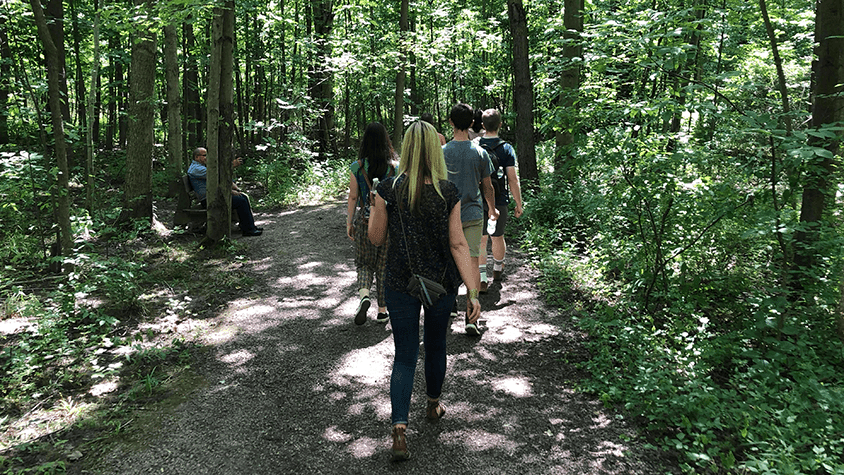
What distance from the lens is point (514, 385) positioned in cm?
436

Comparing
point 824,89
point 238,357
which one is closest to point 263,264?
Answer: point 238,357

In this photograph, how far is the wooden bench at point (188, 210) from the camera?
9.27 m

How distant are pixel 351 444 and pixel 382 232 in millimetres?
1554

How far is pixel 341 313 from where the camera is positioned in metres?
6.01

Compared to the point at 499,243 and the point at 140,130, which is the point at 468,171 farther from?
the point at 140,130

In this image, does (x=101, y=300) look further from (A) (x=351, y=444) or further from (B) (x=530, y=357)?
(B) (x=530, y=357)

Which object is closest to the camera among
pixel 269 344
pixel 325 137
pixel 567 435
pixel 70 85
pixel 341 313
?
pixel 567 435

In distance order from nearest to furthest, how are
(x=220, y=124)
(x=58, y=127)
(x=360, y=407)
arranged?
(x=360, y=407) → (x=58, y=127) → (x=220, y=124)

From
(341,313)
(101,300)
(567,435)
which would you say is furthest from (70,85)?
(567,435)

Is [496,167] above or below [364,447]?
above

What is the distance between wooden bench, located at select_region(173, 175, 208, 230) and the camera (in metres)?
9.27

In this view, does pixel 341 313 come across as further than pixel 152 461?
Yes

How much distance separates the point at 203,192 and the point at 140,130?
1560 mm

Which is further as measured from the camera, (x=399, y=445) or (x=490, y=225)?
(x=490, y=225)
